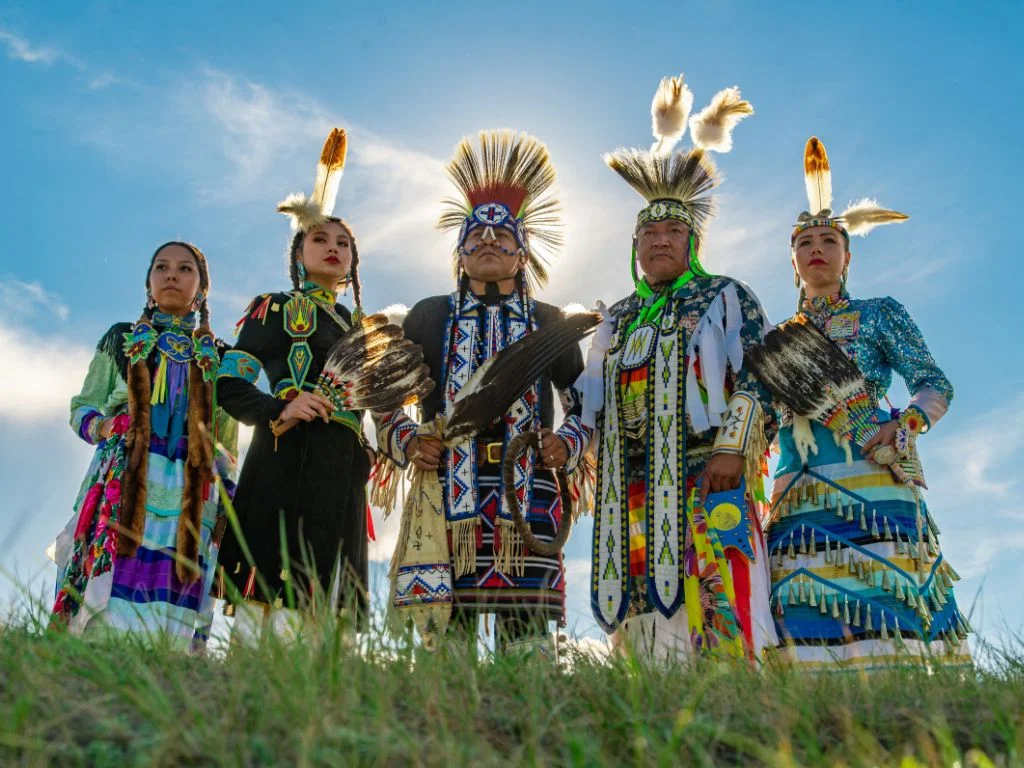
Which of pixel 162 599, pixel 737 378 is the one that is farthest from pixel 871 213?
pixel 162 599

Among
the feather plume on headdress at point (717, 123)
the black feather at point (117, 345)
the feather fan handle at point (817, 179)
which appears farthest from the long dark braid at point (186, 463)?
the feather fan handle at point (817, 179)

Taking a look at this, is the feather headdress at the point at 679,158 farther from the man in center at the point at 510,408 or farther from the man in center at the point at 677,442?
the man in center at the point at 510,408

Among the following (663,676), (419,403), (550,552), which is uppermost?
(419,403)

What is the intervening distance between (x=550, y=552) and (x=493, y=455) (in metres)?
0.45

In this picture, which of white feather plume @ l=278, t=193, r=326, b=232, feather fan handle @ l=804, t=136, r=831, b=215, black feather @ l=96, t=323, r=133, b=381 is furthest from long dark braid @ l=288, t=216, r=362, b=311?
feather fan handle @ l=804, t=136, r=831, b=215

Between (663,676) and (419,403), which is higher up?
(419,403)

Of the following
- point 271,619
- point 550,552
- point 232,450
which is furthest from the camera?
point 232,450

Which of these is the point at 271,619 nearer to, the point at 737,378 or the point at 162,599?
the point at 162,599

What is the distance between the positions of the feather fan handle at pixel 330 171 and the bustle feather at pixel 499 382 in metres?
1.26

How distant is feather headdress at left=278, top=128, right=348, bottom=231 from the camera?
16.0 feet

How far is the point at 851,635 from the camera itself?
425 cm

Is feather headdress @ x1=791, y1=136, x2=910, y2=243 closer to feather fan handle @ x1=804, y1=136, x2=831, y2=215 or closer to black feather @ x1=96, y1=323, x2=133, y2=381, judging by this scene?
feather fan handle @ x1=804, y1=136, x2=831, y2=215

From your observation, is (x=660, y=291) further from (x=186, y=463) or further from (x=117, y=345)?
(x=117, y=345)

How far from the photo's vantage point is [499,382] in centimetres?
421
